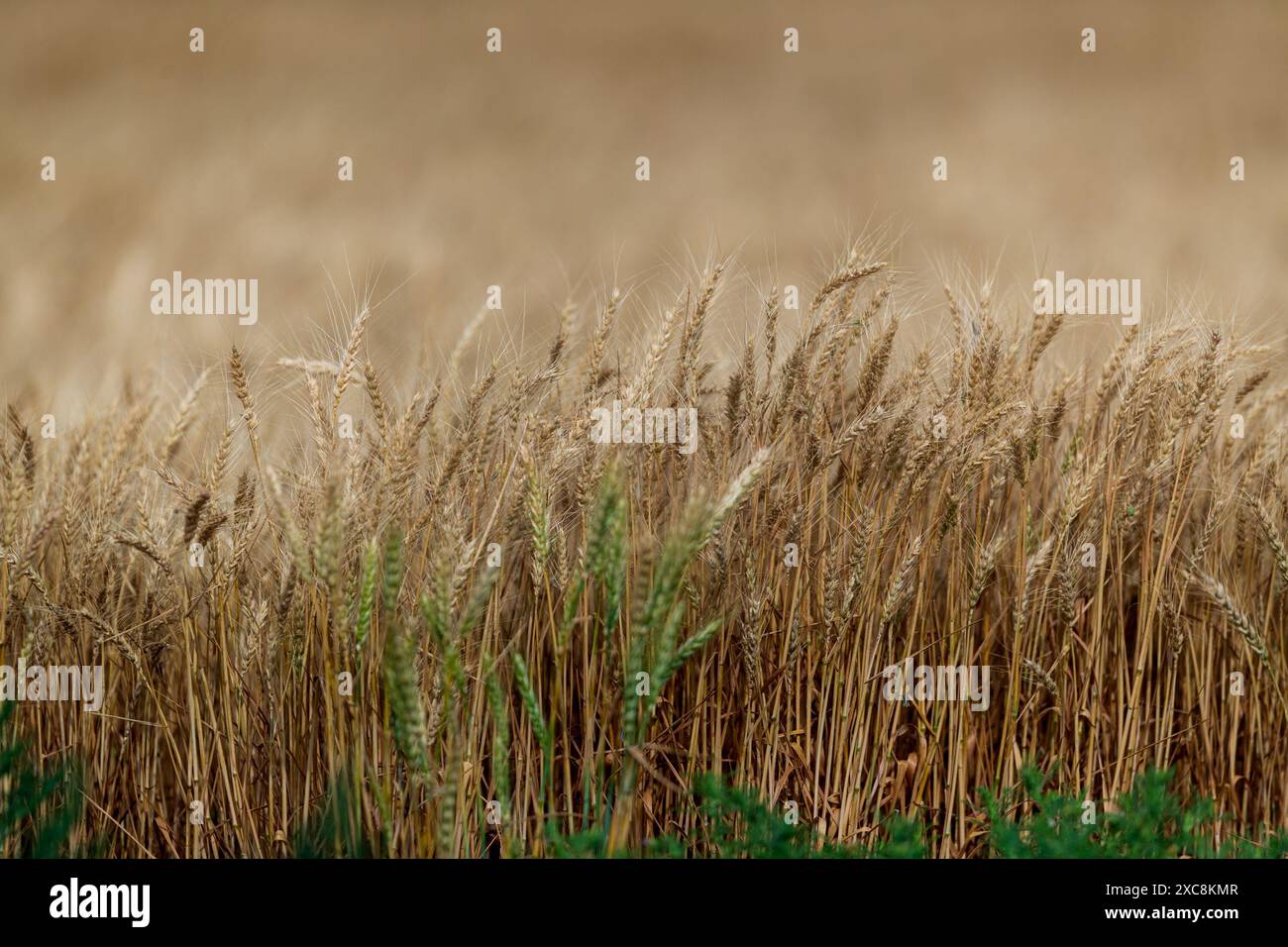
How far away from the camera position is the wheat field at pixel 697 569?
1.75 meters

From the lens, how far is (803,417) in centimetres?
188

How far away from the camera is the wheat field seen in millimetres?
1750

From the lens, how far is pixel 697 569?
1.85 m

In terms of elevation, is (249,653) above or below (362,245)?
below
